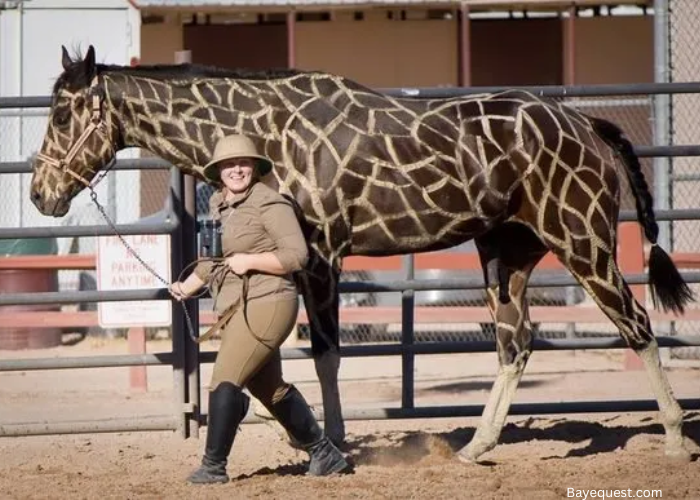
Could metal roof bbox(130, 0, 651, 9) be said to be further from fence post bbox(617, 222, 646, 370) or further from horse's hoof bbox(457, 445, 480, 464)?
horse's hoof bbox(457, 445, 480, 464)

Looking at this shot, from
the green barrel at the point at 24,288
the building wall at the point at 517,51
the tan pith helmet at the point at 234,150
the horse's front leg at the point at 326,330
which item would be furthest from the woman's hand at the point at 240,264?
the building wall at the point at 517,51

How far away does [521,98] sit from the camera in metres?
8.16

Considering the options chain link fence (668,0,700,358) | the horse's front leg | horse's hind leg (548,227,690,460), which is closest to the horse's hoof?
the horse's front leg

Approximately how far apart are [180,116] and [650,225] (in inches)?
106

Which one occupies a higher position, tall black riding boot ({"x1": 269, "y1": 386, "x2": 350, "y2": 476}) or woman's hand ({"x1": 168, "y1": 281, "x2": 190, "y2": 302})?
woman's hand ({"x1": 168, "y1": 281, "x2": 190, "y2": 302})

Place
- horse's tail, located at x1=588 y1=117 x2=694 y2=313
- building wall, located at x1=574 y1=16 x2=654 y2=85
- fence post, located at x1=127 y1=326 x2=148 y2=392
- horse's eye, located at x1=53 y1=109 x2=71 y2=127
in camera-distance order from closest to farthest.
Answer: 1. horse's eye, located at x1=53 y1=109 x2=71 y2=127
2. horse's tail, located at x1=588 y1=117 x2=694 y2=313
3. fence post, located at x1=127 y1=326 x2=148 y2=392
4. building wall, located at x1=574 y1=16 x2=654 y2=85

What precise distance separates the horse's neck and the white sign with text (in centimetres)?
286

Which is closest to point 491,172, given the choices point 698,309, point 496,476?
point 496,476

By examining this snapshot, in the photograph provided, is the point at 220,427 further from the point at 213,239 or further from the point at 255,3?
the point at 255,3

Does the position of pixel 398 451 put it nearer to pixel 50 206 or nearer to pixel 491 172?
pixel 491 172

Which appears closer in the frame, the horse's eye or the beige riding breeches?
the beige riding breeches

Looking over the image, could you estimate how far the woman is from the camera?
6.79 metres

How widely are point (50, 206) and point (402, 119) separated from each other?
195 centimetres

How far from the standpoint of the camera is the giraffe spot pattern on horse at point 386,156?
7801 mm
